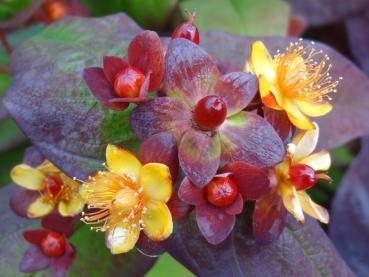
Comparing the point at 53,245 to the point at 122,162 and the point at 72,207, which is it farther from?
the point at 122,162

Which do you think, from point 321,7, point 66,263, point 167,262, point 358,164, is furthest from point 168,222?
point 321,7

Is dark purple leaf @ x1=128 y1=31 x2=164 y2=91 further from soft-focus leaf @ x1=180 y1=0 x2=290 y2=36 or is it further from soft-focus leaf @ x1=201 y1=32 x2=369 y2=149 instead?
soft-focus leaf @ x1=180 y1=0 x2=290 y2=36

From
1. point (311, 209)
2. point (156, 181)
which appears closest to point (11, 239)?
point (156, 181)

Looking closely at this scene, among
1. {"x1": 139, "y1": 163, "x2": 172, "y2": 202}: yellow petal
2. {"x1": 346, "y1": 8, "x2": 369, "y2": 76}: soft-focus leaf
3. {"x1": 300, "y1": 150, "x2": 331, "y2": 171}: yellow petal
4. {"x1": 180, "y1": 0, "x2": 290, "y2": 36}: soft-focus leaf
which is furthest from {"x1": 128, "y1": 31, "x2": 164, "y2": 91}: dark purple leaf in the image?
{"x1": 346, "y1": 8, "x2": 369, "y2": 76}: soft-focus leaf

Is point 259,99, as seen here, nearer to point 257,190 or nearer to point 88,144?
point 257,190

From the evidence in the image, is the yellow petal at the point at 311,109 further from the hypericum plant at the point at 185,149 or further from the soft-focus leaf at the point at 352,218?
the soft-focus leaf at the point at 352,218

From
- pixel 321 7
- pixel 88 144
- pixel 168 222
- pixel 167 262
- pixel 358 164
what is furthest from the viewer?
pixel 321 7

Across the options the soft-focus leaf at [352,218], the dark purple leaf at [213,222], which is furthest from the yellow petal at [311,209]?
the soft-focus leaf at [352,218]
